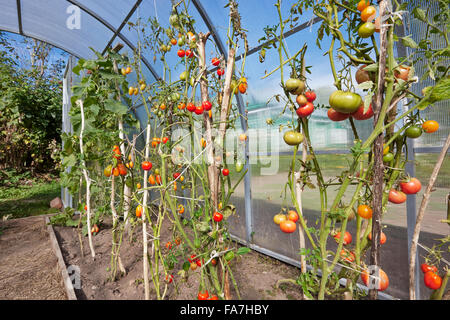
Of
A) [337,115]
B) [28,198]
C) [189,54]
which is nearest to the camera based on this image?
[337,115]

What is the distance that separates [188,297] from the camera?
162 cm

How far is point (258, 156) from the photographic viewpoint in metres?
2.35

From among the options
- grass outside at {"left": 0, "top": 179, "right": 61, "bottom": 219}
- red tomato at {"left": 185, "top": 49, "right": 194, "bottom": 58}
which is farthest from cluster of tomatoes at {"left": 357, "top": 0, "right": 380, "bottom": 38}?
grass outside at {"left": 0, "top": 179, "right": 61, "bottom": 219}

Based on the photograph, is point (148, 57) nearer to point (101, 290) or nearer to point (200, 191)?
point (200, 191)

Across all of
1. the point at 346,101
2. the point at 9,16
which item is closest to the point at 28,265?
the point at 346,101

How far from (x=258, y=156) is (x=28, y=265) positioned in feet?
8.06

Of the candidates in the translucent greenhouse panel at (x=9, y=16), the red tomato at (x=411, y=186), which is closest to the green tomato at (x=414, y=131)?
the red tomato at (x=411, y=186)

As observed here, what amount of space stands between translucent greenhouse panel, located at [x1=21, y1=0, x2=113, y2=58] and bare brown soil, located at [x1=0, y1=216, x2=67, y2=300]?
324 cm

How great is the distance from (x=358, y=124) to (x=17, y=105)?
6.61 metres

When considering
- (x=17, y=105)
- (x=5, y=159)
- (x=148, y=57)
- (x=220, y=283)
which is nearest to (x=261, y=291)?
(x=220, y=283)

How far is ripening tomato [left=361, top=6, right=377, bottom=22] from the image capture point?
68cm

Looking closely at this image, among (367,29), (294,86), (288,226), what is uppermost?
(367,29)

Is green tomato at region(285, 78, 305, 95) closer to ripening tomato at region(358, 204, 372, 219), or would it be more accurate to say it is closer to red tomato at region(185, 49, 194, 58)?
ripening tomato at region(358, 204, 372, 219)

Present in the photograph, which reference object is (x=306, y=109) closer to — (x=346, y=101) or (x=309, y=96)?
(x=309, y=96)
